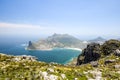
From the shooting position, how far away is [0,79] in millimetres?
59219

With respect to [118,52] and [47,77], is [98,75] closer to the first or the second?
[47,77]

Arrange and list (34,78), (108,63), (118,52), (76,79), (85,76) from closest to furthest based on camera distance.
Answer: (34,78), (76,79), (85,76), (108,63), (118,52)

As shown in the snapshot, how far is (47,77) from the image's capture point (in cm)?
5922

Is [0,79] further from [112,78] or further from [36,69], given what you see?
[112,78]

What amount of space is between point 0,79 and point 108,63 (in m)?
63.8

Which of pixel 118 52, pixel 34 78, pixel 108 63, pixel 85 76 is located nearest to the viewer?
pixel 34 78

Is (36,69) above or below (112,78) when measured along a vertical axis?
above

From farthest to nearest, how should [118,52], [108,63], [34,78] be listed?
[118,52], [108,63], [34,78]

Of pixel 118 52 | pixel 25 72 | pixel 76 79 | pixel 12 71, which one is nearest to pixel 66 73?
pixel 76 79

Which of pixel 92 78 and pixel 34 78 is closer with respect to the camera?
pixel 34 78

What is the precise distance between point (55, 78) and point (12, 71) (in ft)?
60.4

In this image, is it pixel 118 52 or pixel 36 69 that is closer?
pixel 36 69

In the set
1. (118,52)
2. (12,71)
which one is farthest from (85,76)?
(118,52)

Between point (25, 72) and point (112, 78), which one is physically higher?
point (25, 72)
